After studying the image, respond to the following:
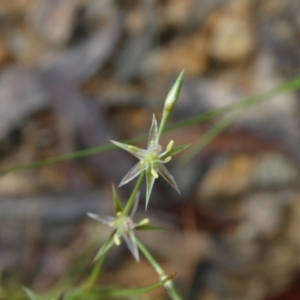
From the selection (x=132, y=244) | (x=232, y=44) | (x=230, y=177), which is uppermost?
(x=232, y=44)

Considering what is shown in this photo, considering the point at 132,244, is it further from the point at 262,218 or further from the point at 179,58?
the point at 179,58

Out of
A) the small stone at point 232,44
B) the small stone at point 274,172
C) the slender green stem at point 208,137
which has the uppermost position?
the small stone at point 232,44

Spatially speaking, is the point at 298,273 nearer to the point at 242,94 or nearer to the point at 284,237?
the point at 284,237

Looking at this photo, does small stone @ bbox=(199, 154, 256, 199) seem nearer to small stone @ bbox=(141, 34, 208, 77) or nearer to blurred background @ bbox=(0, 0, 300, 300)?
blurred background @ bbox=(0, 0, 300, 300)

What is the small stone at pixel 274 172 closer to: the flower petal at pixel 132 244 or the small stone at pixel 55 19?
the small stone at pixel 55 19

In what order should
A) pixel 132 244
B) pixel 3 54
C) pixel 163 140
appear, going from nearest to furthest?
pixel 132 244 < pixel 163 140 < pixel 3 54

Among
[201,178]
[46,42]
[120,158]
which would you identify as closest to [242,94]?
[201,178]

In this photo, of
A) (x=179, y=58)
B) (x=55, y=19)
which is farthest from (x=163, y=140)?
(x=55, y=19)

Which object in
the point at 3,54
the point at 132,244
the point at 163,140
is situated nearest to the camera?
the point at 132,244

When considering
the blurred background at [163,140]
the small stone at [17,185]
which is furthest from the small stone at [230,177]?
the small stone at [17,185]
